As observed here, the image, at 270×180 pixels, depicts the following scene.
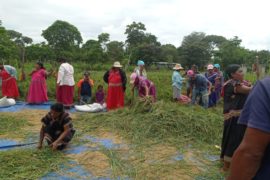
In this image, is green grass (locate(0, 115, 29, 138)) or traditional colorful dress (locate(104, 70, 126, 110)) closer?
green grass (locate(0, 115, 29, 138))

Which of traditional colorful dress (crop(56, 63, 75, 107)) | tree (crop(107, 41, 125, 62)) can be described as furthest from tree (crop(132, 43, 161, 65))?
traditional colorful dress (crop(56, 63, 75, 107))

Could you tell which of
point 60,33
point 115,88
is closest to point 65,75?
point 115,88

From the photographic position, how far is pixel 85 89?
29.9ft

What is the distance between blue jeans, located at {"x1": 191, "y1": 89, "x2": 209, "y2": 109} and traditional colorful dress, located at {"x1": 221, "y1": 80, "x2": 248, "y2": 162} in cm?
477

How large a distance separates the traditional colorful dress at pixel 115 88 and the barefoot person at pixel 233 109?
15.2 ft

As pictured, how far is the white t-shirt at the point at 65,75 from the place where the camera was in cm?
829

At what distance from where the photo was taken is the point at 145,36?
1346 inches

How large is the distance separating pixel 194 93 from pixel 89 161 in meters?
5.20

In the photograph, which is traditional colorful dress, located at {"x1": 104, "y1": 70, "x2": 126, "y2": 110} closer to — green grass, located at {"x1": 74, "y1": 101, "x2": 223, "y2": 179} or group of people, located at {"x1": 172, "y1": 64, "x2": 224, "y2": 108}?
green grass, located at {"x1": 74, "y1": 101, "x2": 223, "y2": 179}

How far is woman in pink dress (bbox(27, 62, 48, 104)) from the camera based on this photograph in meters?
9.01

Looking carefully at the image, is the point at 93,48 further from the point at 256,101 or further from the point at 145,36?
the point at 256,101

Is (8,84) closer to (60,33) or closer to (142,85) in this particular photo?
(142,85)

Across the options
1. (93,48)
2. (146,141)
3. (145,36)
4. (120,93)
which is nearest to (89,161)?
(146,141)

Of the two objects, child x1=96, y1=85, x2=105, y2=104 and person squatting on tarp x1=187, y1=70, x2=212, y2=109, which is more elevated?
person squatting on tarp x1=187, y1=70, x2=212, y2=109
